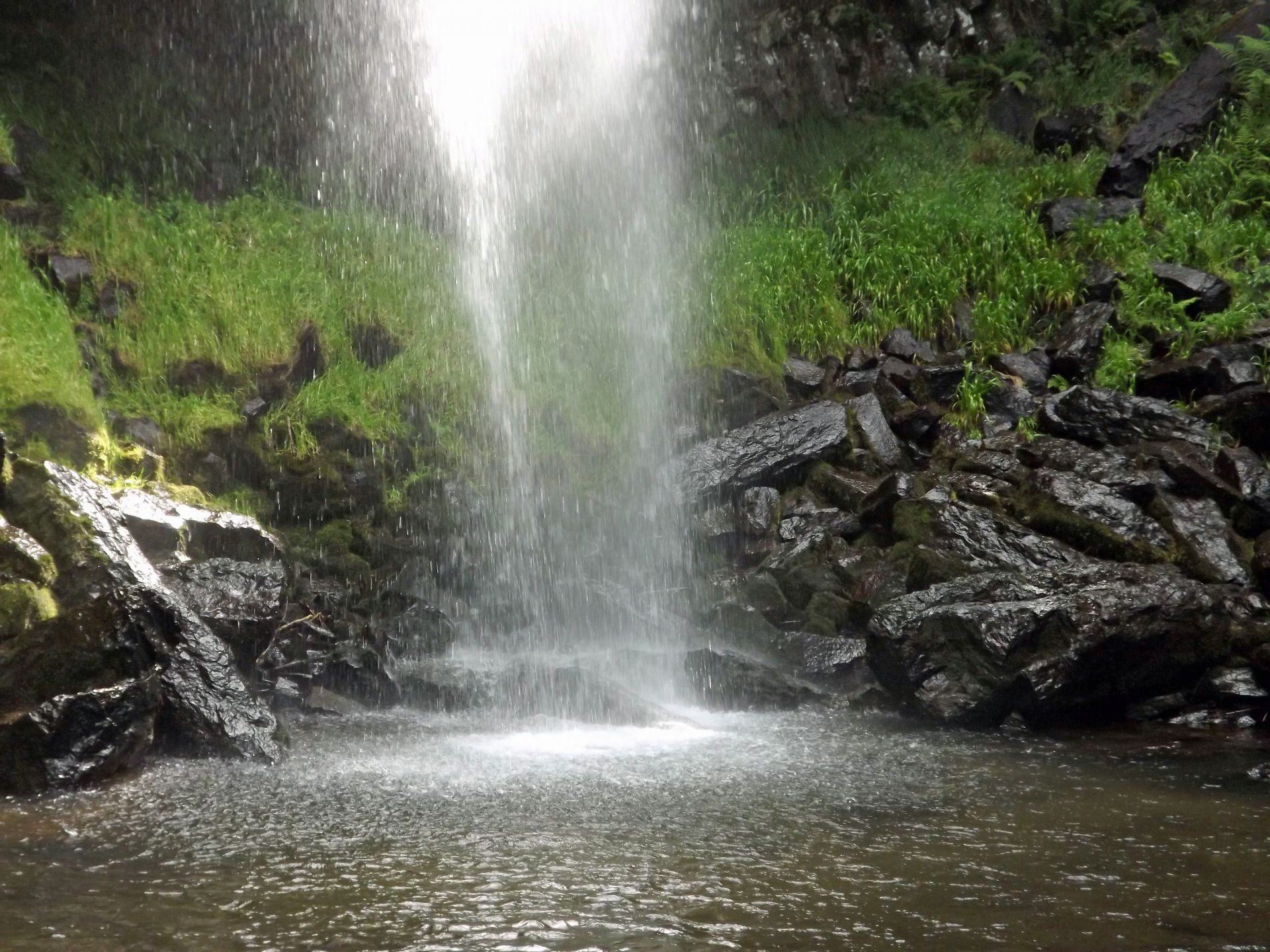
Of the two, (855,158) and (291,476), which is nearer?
(291,476)

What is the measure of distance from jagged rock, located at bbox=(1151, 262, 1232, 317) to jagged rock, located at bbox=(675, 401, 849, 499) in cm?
389

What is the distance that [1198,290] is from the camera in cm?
1062

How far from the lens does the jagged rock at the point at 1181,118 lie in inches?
519

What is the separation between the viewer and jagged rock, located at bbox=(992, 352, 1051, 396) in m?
10.7

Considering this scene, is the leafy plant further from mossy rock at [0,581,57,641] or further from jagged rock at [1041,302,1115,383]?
mossy rock at [0,581,57,641]

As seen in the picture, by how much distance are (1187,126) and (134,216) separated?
1367 centimetres

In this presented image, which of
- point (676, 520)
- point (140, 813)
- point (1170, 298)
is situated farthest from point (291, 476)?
point (1170, 298)

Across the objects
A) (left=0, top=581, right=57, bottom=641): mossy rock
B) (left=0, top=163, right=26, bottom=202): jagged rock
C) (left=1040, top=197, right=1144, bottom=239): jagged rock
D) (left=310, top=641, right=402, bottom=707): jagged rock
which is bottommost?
(left=310, top=641, right=402, bottom=707): jagged rock

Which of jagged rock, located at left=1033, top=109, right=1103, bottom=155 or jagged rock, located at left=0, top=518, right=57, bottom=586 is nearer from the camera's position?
jagged rock, located at left=0, top=518, right=57, bottom=586

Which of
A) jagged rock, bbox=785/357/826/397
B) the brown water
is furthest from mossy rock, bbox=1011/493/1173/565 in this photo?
jagged rock, bbox=785/357/826/397

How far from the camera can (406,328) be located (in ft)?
40.4

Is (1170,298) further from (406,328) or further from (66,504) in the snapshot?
(66,504)

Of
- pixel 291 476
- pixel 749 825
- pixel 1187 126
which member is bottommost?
pixel 749 825

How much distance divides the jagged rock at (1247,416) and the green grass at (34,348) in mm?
10530
